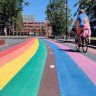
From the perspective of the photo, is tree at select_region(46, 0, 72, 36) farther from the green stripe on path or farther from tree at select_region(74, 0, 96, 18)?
the green stripe on path

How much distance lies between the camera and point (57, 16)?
82.9 m

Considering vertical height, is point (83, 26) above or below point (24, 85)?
above

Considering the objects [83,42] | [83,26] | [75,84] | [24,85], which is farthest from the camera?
[83,42]

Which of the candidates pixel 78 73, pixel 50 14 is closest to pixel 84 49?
pixel 78 73

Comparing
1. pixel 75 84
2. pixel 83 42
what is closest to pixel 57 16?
pixel 83 42

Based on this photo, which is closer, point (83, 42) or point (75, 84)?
point (75, 84)

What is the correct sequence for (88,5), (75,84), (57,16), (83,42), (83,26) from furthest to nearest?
(57,16) < (88,5) < (83,42) < (83,26) < (75,84)

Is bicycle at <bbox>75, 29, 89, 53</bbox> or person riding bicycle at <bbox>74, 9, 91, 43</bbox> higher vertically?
person riding bicycle at <bbox>74, 9, 91, 43</bbox>

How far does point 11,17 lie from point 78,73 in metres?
107

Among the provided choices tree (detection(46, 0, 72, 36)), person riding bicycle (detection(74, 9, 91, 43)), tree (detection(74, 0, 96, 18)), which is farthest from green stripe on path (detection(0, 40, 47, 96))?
tree (detection(46, 0, 72, 36))

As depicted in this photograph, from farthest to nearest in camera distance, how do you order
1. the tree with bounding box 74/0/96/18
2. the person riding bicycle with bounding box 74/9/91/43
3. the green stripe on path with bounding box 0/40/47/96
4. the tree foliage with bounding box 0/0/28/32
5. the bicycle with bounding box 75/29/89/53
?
the tree foliage with bounding box 0/0/28/32, the tree with bounding box 74/0/96/18, the bicycle with bounding box 75/29/89/53, the person riding bicycle with bounding box 74/9/91/43, the green stripe on path with bounding box 0/40/47/96

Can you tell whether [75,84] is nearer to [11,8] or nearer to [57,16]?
[57,16]

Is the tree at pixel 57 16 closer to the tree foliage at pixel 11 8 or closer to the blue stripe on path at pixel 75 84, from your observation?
the tree foliage at pixel 11 8

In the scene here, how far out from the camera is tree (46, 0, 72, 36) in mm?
81581
